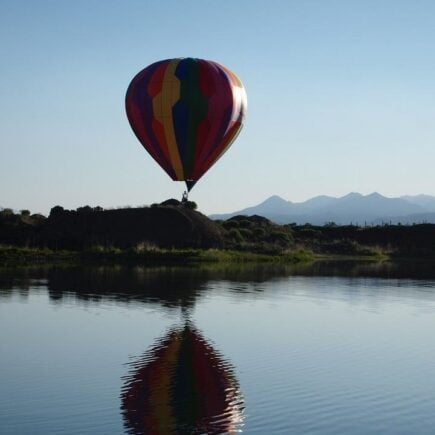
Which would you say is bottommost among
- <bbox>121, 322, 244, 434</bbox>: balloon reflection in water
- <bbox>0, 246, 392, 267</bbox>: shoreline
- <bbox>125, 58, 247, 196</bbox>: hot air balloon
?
<bbox>121, 322, 244, 434</bbox>: balloon reflection in water

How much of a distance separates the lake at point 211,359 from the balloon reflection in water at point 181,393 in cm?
4

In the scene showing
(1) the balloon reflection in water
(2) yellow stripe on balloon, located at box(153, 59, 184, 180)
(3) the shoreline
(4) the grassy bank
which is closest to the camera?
(1) the balloon reflection in water

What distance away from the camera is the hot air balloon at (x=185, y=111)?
5988cm

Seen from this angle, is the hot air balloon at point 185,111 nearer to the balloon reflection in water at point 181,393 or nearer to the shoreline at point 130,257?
the shoreline at point 130,257

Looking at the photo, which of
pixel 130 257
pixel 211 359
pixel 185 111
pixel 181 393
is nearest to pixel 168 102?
pixel 185 111

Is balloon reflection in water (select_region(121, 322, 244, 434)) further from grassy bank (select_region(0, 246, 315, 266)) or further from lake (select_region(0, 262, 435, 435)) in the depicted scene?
grassy bank (select_region(0, 246, 315, 266))

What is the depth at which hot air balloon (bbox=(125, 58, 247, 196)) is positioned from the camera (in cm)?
5988

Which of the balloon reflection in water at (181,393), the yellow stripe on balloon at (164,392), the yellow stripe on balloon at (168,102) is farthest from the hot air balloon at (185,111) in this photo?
the yellow stripe on balloon at (164,392)

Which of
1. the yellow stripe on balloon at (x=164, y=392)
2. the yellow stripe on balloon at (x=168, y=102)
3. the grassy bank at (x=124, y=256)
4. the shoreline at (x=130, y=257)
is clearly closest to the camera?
the yellow stripe on balloon at (x=164, y=392)

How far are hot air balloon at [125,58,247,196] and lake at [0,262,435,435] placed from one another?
18.8 m

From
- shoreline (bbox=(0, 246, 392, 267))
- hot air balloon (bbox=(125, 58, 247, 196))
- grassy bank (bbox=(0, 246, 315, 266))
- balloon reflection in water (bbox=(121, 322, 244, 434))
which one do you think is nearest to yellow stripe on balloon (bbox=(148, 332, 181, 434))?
balloon reflection in water (bbox=(121, 322, 244, 434))

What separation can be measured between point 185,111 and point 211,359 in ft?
124

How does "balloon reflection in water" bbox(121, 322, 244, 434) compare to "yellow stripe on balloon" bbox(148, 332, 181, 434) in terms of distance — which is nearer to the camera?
"balloon reflection in water" bbox(121, 322, 244, 434)

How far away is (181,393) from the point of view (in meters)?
19.3
